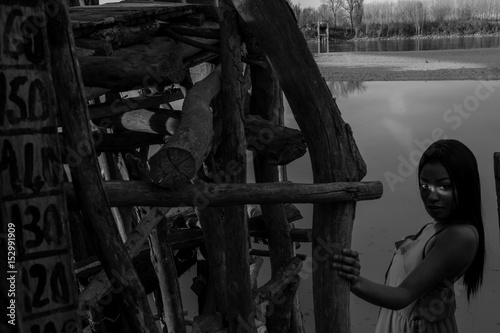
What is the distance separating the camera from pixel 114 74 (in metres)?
2.79

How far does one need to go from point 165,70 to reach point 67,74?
1.20m

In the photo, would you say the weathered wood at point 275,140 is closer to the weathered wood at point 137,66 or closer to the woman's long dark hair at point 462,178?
the weathered wood at point 137,66

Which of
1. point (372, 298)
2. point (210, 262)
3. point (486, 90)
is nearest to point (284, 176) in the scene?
point (210, 262)

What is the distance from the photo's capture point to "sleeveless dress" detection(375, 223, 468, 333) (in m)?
2.18

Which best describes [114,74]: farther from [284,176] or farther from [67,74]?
[284,176]

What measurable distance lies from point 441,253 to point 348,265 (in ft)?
1.43

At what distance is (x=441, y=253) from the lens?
6.90 feet

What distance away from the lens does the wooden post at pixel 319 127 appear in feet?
8.78

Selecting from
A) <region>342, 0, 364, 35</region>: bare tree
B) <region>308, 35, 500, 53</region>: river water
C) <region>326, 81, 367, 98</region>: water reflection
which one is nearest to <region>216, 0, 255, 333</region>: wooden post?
<region>326, 81, 367, 98</region>: water reflection

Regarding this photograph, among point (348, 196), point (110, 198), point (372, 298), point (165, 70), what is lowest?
point (372, 298)

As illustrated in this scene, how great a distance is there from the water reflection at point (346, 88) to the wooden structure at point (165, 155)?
18.4 meters

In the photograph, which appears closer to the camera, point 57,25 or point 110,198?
point 57,25

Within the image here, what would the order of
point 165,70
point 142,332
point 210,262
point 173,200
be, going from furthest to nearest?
1. point 210,262
2. point 165,70
3. point 173,200
4. point 142,332

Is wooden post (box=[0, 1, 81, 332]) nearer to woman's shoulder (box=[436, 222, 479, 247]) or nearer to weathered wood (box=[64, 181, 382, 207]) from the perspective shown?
weathered wood (box=[64, 181, 382, 207])
